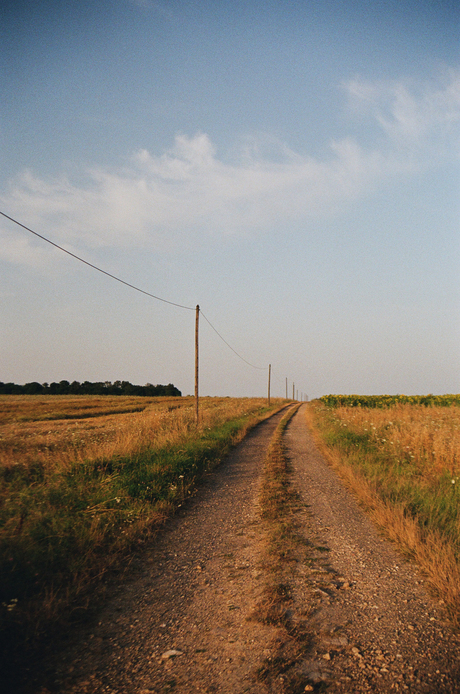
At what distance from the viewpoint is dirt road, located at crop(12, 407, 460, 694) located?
254cm

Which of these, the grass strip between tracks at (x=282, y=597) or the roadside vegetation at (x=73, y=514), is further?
the roadside vegetation at (x=73, y=514)

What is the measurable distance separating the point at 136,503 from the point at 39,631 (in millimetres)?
3064

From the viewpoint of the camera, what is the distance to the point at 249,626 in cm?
314

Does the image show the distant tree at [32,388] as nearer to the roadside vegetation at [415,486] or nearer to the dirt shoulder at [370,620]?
the roadside vegetation at [415,486]

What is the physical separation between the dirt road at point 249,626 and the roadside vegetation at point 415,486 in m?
0.27

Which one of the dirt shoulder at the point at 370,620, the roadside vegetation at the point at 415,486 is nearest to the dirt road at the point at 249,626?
the dirt shoulder at the point at 370,620

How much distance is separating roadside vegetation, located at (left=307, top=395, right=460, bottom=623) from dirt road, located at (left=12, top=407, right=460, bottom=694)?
266mm

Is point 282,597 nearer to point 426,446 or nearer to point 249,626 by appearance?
point 249,626

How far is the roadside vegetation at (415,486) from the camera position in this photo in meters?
4.05

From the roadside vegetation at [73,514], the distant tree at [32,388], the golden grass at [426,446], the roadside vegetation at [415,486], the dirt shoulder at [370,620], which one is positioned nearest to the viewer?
the dirt shoulder at [370,620]

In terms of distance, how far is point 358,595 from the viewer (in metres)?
3.65

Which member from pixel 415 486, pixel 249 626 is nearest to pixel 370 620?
pixel 249 626

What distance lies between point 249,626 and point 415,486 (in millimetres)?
5109

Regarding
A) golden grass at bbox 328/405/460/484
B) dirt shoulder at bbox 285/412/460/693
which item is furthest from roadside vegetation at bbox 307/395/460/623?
dirt shoulder at bbox 285/412/460/693
